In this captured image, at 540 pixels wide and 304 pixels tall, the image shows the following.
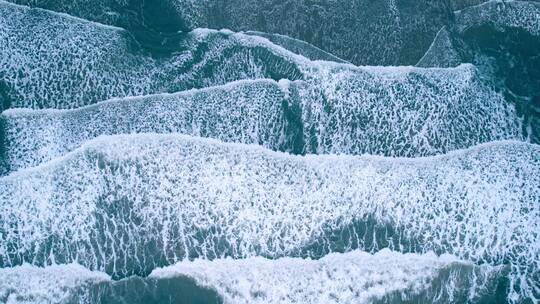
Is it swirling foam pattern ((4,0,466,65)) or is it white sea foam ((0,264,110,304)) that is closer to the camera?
white sea foam ((0,264,110,304))

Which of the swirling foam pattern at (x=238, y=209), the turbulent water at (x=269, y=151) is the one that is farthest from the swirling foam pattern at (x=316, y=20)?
the swirling foam pattern at (x=238, y=209)

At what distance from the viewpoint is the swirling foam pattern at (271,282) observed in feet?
1.66

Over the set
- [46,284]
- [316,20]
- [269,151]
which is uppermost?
[316,20]

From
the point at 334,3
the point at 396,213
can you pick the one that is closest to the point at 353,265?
the point at 396,213

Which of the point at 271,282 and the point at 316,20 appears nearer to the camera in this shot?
the point at 271,282

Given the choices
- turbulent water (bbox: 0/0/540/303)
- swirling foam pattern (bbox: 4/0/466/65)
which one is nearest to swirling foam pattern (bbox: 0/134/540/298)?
turbulent water (bbox: 0/0/540/303)

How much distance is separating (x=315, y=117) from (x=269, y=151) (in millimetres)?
61

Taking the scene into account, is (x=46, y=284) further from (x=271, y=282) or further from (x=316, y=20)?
(x=316, y=20)

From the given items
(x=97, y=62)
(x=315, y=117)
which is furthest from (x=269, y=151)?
(x=97, y=62)

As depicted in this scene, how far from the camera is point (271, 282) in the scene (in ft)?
1.67

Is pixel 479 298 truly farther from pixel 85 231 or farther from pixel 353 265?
pixel 85 231

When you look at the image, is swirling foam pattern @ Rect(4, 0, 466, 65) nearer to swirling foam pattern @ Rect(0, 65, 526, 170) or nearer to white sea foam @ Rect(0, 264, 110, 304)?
swirling foam pattern @ Rect(0, 65, 526, 170)

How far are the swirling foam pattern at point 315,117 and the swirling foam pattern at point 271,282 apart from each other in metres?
0.11

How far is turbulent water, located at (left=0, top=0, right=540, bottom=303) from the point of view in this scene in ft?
1.69
